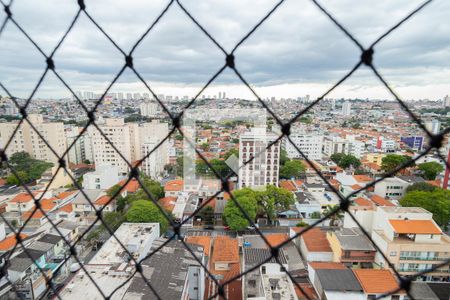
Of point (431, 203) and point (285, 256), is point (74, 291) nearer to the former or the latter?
point (285, 256)

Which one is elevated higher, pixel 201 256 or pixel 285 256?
pixel 201 256

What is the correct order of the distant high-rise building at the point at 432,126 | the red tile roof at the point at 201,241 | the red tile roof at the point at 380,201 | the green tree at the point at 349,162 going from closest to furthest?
1. the distant high-rise building at the point at 432,126
2. the red tile roof at the point at 201,241
3. the red tile roof at the point at 380,201
4. the green tree at the point at 349,162

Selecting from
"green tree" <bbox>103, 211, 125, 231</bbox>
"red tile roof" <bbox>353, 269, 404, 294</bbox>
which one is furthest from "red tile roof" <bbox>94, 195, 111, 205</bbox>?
"red tile roof" <bbox>353, 269, 404, 294</bbox>

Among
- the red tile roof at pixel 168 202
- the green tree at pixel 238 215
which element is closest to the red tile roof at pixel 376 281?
the green tree at pixel 238 215

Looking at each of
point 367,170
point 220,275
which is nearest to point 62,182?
point 220,275

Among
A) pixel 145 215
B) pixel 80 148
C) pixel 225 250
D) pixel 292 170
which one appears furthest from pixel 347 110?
pixel 145 215

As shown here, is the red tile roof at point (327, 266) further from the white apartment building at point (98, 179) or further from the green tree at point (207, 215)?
the white apartment building at point (98, 179)

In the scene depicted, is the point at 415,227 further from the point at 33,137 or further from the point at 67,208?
the point at 33,137
